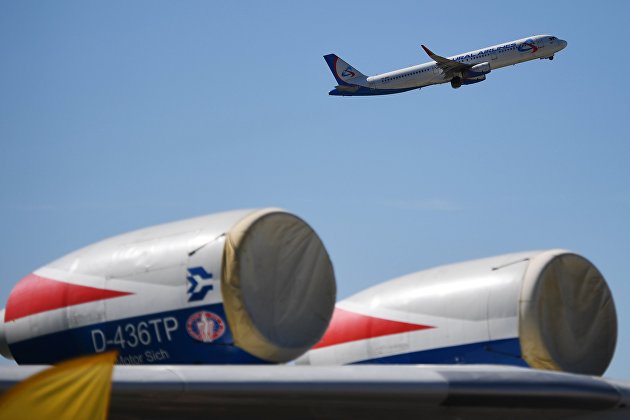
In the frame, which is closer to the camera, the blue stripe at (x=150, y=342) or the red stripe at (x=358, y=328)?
the blue stripe at (x=150, y=342)

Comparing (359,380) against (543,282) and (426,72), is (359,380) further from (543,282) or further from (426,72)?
(426,72)

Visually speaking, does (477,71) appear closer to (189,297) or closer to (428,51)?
(428,51)

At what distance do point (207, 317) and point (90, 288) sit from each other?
1.49 m

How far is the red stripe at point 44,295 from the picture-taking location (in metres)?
10.0

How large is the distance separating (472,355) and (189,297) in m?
3.28

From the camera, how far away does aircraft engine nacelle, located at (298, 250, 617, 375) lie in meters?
10.6

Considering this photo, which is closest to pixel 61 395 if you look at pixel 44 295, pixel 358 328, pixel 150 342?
pixel 150 342

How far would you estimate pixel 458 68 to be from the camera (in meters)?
67.8

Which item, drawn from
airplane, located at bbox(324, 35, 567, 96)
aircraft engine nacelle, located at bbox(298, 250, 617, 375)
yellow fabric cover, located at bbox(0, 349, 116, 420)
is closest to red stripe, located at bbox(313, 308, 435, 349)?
aircraft engine nacelle, located at bbox(298, 250, 617, 375)

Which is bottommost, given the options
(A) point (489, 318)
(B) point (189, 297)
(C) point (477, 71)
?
(A) point (489, 318)

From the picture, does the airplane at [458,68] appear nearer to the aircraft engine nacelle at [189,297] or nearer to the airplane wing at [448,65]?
the airplane wing at [448,65]

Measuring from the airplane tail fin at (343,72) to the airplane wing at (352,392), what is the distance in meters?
67.0

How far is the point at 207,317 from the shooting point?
921 cm

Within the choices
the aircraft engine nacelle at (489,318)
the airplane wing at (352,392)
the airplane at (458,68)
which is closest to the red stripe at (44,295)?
the airplane wing at (352,392)
